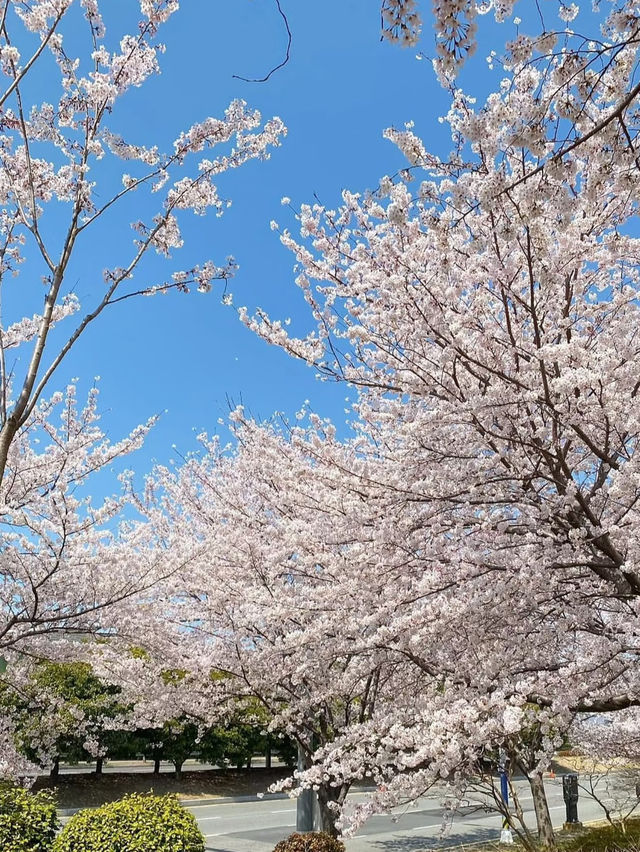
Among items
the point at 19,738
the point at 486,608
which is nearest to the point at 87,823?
the point at 486,608

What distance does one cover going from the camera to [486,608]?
16.5ft

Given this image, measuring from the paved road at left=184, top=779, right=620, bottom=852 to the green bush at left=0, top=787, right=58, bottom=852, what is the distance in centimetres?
546

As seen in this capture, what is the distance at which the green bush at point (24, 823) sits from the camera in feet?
23.1

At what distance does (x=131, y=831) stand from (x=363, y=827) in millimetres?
11419

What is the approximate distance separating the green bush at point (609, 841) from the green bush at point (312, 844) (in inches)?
119

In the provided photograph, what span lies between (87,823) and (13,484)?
12.8 ft

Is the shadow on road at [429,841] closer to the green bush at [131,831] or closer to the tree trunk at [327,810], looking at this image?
the tree trunk at [327,810]

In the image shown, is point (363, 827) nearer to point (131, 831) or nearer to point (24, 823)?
point (24, 823)

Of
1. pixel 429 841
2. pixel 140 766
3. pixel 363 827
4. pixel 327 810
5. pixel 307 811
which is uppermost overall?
pixel 327 810

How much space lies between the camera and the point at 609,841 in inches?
318

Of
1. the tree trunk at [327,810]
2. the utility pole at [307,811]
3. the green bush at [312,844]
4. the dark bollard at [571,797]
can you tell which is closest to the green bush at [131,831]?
the green bush at [312,844]

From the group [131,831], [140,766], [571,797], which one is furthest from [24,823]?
[140,766]

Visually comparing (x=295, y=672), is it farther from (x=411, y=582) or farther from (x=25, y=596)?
(x=25, y=596)

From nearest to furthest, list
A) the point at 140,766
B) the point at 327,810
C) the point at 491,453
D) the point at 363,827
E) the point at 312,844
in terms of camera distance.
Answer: the point at 491,453
the point at 312,844
the point at 327,810
the point at 363,827
the point at 140,766
